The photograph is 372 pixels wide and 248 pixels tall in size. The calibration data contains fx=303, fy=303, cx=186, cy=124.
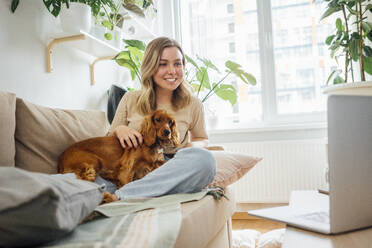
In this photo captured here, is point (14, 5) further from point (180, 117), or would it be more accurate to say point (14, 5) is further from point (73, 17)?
point (180, 117)

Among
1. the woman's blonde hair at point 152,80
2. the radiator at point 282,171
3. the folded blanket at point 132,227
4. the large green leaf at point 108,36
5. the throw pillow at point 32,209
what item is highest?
the large green leaf at point 108,36

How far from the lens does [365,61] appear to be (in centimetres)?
235

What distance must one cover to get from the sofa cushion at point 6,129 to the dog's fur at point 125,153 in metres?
0.22

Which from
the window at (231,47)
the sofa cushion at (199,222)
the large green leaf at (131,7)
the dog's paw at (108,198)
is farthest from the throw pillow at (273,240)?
the window at (231,47)

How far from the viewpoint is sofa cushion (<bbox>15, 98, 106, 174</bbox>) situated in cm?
119

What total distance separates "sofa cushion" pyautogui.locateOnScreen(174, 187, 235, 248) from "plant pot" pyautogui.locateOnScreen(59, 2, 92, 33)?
1.27m

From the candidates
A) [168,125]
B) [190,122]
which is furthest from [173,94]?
[168,125]

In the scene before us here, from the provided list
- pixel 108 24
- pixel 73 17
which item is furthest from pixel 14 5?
pixel 108 24

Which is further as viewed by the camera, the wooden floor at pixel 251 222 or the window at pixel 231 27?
the window at pixel 231 27

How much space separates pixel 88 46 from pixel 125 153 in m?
0.99

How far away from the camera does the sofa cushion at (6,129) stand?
103cm

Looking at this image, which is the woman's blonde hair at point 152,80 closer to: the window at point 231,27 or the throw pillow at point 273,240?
the throw pillow at point 273,240

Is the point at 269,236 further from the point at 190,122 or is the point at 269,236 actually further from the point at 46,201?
the point at 46,201

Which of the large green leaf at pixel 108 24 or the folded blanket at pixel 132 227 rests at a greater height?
the large green leaf at pixel 108 24
